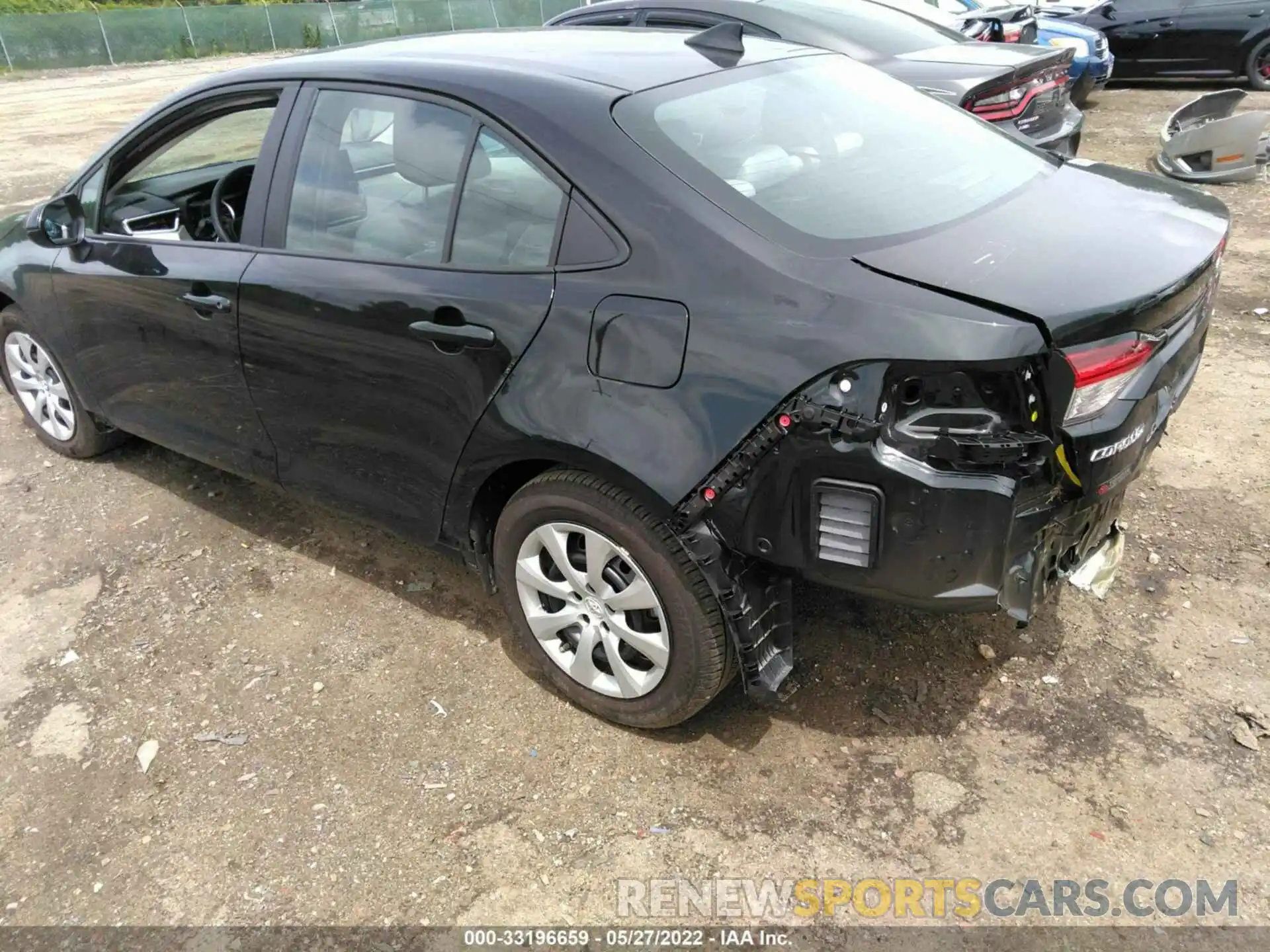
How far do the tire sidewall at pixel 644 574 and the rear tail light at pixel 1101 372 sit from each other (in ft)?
3.29

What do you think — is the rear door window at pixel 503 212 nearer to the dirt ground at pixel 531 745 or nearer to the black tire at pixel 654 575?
the black tire at pixel 654 575

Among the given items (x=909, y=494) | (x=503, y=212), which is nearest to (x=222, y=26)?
(x=503, y=212)

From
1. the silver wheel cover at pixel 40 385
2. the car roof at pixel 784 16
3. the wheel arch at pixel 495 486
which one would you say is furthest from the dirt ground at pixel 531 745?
the car roof at pixel 784 16

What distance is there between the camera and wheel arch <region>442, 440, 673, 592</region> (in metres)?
2.34

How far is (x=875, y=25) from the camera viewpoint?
6496 millimetres

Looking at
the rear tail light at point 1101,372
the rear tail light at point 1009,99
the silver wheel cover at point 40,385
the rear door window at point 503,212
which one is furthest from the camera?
the rear tail light at point 1009,99

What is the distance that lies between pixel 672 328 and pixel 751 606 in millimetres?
719

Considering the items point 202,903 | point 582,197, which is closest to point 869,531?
point 582,197

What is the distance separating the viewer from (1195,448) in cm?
390

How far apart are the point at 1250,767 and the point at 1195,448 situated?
185 cm

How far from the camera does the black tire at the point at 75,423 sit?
420cm

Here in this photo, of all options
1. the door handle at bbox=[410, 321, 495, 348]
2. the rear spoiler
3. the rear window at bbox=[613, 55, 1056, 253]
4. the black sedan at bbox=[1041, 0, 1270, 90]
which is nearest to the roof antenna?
the rear window at bbox=[613, 55, 1056, 253]

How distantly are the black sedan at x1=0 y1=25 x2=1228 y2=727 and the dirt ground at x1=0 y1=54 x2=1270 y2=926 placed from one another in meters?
0.34

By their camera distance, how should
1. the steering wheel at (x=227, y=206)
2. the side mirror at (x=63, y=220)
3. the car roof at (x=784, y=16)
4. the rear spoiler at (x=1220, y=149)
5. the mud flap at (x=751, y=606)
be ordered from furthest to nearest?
the rear spoiler at (x=1220, y=149) < the car roof at (x=784, y=16) < the side mirror at (x=63, y=220) < the steering wheel at (x=227, y=206) < the mud flap at (x=751, y=606)
